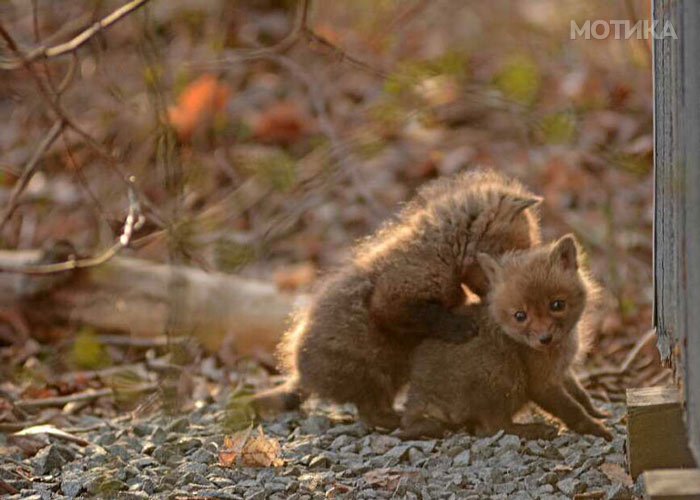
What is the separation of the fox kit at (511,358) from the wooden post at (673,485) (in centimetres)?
156

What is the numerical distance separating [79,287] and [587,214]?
4.06 metres

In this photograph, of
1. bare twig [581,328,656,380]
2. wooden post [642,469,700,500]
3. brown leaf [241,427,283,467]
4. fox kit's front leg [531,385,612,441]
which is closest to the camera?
wooden post [642,469,700,500]

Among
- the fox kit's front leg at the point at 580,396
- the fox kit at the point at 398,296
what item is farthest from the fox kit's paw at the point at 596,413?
the fox kit at the point at 398,296

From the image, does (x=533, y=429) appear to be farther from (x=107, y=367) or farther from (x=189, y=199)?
(x=189, y=199)

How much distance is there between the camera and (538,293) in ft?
16.6

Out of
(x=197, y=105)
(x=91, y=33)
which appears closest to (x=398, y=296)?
(x=91, y=33)

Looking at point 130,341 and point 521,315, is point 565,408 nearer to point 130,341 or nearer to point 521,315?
point 521,315

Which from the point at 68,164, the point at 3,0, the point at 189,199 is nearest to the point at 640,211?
the point at 189,199

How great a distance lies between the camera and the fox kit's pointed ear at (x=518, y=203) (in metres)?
5.45

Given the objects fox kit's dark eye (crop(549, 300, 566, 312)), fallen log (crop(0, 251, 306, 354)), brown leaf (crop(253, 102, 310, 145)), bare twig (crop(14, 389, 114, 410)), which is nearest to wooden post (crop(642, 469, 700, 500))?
fox kit's dark eye (crop(549, 300, 566, 312))

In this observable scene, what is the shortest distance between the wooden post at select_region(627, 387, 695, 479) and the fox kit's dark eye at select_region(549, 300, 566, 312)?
0.86 metres

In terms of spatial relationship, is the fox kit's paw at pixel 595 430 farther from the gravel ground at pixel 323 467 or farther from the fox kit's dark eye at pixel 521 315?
the fox kit's dark eye at pixel 521 315

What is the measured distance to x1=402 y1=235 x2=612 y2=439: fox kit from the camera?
508cm

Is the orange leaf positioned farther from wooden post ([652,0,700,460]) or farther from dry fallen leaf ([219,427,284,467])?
wooden post ([652,0,700,460])
